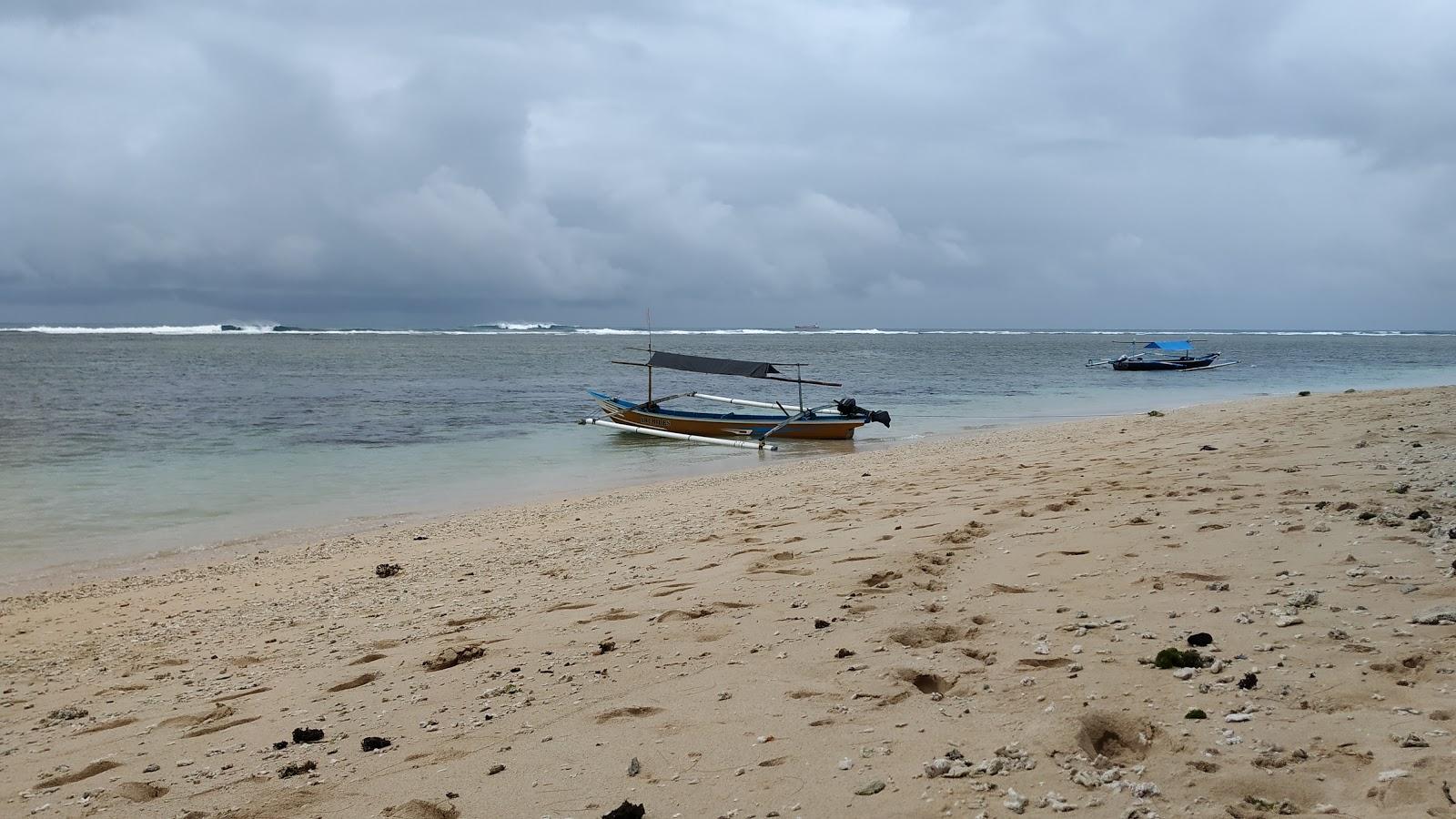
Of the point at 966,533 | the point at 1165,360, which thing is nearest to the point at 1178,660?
the point at 966,533

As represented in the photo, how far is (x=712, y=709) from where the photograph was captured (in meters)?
4.42

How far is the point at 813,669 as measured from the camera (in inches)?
190

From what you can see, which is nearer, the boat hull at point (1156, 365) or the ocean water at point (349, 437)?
the ocean water at point (349, 437)

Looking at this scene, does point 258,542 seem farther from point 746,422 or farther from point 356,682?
point 746,422

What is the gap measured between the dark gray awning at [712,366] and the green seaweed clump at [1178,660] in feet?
76.5

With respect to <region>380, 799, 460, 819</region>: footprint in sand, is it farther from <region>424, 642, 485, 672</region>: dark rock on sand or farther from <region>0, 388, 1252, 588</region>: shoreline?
<region>0, 388, 1252, 588</region>: shoreline

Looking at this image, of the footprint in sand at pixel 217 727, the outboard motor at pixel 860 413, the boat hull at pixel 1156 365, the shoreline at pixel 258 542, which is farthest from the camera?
the boat hull at pixel 1156 365

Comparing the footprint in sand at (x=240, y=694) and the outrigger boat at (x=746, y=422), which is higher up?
the footprint in sand at (x=240, y=694)

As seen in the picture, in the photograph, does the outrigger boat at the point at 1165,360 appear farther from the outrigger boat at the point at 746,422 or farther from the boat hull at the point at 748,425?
the boat hull at the point at 748,425

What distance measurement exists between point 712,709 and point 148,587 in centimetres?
769

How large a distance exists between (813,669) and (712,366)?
80.5 feet

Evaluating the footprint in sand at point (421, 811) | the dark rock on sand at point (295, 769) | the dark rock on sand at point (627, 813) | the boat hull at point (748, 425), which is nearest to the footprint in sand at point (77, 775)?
the dark rock on sand at point (295, 769)

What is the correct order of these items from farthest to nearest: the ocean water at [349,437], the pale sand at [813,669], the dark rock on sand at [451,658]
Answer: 1. the ocean water at [349,437]
2. the dark rock on sand at [451,658]
3. the pale sand at [813,669]

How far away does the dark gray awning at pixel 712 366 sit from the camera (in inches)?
1109
